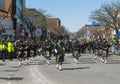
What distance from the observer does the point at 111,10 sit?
6862 cm

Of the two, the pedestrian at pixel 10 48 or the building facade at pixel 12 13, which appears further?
the building facade at pixel 12 13

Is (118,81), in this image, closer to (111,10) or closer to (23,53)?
(23,53)

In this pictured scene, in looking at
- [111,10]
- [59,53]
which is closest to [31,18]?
[111,10]

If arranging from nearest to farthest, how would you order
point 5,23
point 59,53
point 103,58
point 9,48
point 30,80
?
point 30,80 < point 59,53 < point 103,58 < point 9,48 < point 5,23

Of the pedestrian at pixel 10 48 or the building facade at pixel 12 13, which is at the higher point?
the building facade at pixel 12 13

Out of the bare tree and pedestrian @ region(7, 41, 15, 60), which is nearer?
pedestrian @ region(7, 41, 15, 60)

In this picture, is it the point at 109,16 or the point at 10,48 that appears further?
the point at 109,16

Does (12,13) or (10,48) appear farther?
(12,13)

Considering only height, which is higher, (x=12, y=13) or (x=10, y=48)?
(x=12, y=13)

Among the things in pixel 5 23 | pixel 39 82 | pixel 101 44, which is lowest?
pixel 39 82

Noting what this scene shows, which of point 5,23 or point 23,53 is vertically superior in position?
point 5,23

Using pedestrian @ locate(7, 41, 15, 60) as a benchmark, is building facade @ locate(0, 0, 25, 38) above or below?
above

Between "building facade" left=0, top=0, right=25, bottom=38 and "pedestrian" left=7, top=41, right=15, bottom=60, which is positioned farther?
"building facade" left=0, top=0, right=25, bottom=38

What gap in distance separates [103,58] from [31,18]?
182 feet
